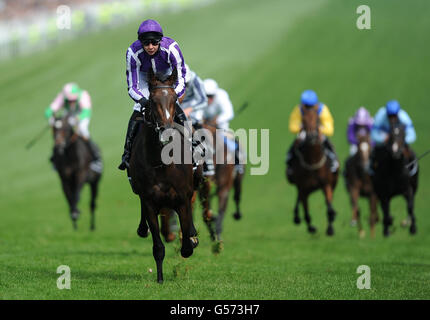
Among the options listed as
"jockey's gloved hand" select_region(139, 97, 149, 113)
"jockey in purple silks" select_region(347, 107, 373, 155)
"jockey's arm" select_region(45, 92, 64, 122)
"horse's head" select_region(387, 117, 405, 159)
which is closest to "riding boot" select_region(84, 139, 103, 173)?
"jockey's arm" select_region(45, 92, 64, 122)

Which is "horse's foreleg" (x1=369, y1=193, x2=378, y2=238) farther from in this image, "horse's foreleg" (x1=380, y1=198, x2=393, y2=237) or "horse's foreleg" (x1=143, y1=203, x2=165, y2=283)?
"horse's foreleg" (x1=143, y1=203, x2=165, y2=283)

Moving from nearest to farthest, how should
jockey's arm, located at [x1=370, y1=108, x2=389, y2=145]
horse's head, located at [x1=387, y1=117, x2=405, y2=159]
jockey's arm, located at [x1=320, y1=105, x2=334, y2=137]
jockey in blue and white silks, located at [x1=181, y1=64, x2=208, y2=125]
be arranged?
jockey in blue and white silks, located at [x1=181, y1=64, x2=208, y2=125] → horse's head, located at [x1=387, y1=117, x2=405, y2=159] → jockey's arm, located at [x1=370, y1=108, x2=389, y2=145] → jockey's arm, located at [x1=320, y1=105, x2=334, y2=137]

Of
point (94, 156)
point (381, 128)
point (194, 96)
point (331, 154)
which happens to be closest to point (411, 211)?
point (381, 128)

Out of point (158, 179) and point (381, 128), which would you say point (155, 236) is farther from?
point (381, 128)

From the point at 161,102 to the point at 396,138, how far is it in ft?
26.7

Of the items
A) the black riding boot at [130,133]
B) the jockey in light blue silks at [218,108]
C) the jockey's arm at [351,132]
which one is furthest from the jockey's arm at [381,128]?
the black riding boot at [130,133]

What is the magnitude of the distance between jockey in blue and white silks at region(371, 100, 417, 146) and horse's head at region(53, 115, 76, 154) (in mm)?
6433

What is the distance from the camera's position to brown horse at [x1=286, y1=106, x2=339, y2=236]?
17500mm

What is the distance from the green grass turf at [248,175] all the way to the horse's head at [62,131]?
1.87 metres

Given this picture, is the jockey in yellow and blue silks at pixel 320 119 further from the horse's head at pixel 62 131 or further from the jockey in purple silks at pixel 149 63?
the jockey in purple silks at pixel 149 63

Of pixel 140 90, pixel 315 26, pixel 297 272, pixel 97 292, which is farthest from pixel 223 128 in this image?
pixel 315 26

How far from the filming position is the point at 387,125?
1698cm

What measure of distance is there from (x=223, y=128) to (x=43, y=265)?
5.67m

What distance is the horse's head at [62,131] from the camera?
62.3 feet
